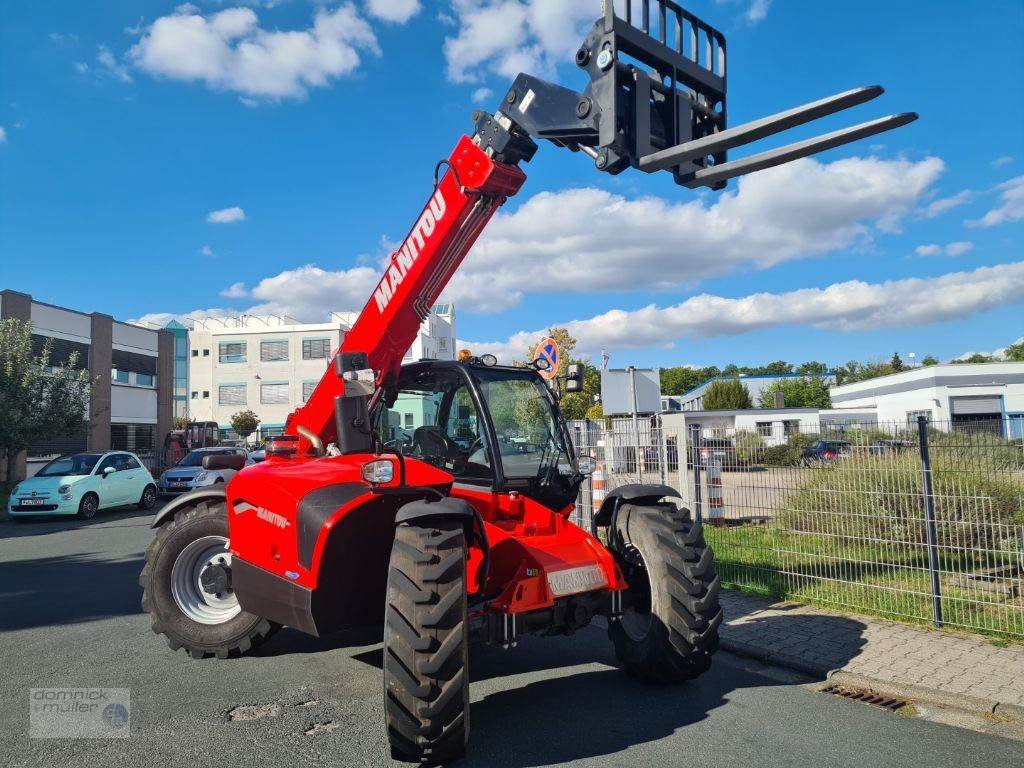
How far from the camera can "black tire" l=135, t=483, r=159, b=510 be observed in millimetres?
19250

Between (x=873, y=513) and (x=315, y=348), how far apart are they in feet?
181

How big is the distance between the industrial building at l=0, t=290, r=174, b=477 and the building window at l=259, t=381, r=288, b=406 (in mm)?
20852

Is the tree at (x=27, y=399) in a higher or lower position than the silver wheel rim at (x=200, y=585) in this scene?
higher

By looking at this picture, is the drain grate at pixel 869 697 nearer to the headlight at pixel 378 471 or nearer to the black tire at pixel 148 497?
the headlight at pixel 378 471

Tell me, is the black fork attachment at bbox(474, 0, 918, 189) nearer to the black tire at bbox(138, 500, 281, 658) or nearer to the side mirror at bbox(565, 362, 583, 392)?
the side mirror at bbox(565, 362, 583, 392)

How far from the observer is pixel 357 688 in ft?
16.3

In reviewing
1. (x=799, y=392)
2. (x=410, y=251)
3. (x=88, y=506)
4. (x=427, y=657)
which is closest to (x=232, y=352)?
(x=88, y=506)

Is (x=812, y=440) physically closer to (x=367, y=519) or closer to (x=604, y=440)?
(x=604, y=440)

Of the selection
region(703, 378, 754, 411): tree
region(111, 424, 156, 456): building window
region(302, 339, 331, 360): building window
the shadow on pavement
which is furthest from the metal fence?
region(703, 378, 754, 411): tree

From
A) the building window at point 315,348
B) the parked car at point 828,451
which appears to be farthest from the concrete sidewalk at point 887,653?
the building window at point 315,348

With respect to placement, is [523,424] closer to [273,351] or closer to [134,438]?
[134,438]

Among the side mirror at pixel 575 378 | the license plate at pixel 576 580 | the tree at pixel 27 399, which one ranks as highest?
the tree at pixel 27 399

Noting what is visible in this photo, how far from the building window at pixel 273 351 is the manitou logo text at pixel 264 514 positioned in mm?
56165

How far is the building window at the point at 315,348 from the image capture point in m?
58.1
